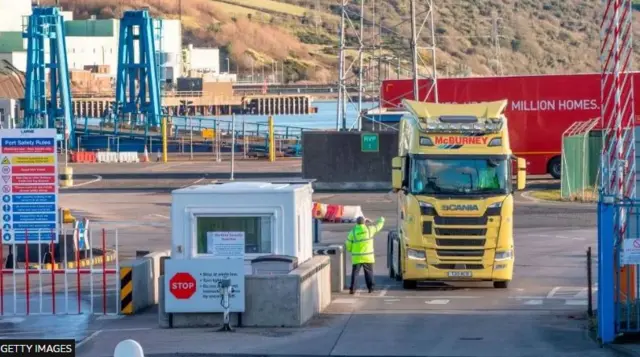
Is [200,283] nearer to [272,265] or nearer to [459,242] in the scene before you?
[272,265]

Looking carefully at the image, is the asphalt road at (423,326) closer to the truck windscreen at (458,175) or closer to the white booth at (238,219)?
the white booth at (238,219)

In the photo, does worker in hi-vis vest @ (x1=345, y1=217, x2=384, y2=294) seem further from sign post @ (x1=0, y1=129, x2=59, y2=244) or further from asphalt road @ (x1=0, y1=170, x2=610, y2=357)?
sign post @ (x1=0, y1=129, x2=59, y2=244)

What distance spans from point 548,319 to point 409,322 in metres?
2.25

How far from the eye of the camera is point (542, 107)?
52.7m

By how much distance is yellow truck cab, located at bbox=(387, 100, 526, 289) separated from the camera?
23.0 meters

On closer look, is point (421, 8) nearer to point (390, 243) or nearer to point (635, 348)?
point (390, 243)

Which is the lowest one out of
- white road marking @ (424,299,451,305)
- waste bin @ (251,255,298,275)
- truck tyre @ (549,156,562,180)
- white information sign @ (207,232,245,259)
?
white road marking @ (424,299,451,305)

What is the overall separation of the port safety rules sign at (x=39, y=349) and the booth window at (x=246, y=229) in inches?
489

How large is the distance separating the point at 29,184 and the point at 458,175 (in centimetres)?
864

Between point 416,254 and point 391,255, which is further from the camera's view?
point 391,255

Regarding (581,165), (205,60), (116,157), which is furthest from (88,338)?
(205,60)

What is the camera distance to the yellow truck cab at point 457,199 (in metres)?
23.0

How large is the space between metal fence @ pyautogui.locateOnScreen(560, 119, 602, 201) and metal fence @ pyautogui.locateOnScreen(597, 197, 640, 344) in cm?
2750

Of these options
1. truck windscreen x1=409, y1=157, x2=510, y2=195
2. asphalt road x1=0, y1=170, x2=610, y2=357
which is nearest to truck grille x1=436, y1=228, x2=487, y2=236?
truck windscreen x1=409, y1=157, x2=510, y2=195
